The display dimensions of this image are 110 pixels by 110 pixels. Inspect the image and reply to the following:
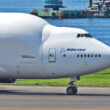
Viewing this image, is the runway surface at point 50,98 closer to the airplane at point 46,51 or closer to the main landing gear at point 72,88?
the main landing gear at point 72,88

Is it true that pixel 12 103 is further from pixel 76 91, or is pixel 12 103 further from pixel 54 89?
pixel 54 89

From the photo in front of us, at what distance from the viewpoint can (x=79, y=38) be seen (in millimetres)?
38000

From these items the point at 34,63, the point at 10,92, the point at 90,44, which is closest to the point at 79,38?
the point at 90,44

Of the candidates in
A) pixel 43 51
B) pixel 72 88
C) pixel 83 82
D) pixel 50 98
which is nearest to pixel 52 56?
pixel 43 51

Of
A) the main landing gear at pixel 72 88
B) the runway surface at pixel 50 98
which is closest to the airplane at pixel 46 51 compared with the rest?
the main landing gear at pixel 72 88

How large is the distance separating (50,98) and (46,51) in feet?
13.0

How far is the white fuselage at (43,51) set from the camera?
1468 inches

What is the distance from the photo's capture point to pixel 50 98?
35.1 meters

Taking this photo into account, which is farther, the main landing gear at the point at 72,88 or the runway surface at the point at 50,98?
the main landing gear at the point at 72,88

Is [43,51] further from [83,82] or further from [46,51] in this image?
[83,82]

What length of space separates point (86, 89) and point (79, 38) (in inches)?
193

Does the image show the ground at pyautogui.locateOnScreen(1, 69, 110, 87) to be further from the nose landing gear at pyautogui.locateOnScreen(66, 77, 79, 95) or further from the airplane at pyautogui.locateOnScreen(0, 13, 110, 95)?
the nose landing gear at pyautogui.locateOnScreen(66, 77, 79, 95)

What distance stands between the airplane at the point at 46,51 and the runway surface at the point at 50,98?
1.37 meters

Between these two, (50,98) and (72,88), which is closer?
(50,98)
